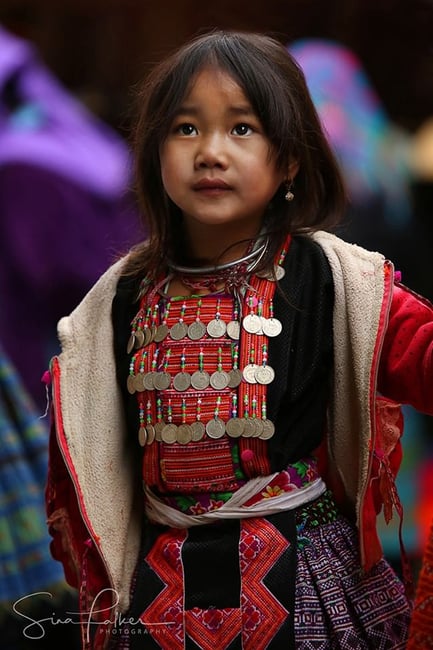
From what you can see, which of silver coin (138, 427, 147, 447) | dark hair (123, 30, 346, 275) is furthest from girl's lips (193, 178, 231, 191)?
silver coin (138, 427, 147, 447)

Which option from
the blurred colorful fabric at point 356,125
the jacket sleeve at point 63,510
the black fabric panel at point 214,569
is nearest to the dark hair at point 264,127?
the jacket sleeve at point 63,510

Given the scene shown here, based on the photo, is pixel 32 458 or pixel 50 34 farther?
pixel 50 34

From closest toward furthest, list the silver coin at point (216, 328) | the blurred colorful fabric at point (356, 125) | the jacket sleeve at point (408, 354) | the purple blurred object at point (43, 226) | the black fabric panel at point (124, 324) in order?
the jacket sleeve at point (408, 354) → the silver coin at point (216, 328) → the black fabric panel at point (124, 324) → the purple blurred object at point (43, 226) → the blurred colorful fabric at point (356, 125)

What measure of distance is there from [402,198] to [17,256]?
1.33 metres

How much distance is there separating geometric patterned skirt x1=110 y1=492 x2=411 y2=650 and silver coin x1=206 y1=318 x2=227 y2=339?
0.31 m

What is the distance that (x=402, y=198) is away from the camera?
14.3 feet

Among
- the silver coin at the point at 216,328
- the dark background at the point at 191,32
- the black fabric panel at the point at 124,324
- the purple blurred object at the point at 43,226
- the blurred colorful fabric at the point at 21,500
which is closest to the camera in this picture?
the silver coin at the point at 216,328

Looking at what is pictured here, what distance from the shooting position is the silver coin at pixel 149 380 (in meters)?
2.20

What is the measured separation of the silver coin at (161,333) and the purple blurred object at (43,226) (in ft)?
4.62

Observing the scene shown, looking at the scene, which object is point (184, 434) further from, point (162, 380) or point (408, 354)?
point (408, 354)

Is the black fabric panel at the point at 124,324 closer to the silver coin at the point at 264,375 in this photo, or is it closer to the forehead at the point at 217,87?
the silver coin at the point at 264,375

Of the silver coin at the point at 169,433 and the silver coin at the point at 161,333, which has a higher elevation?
the silver coin at the point at 161,333

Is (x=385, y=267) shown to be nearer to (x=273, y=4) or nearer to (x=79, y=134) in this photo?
(x=79, y=134)

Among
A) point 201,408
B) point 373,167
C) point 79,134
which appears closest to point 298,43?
point 373,167
